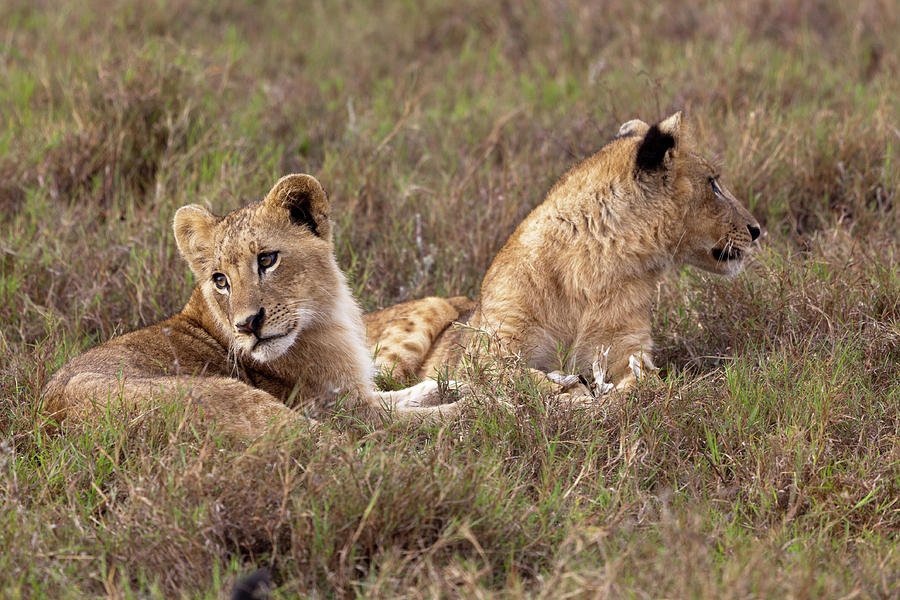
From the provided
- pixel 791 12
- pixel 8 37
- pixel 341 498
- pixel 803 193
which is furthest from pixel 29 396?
pixel 791 12

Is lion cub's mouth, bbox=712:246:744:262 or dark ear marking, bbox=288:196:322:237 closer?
dark ear marking, bbox=288:196:322:237

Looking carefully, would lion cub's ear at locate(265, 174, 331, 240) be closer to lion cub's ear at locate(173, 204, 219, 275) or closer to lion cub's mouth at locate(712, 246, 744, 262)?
lion cub's ear at locate(173, 204, 219, 275)

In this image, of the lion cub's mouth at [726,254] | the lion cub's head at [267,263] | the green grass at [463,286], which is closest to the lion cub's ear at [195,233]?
the lion cub's head at [267,263]

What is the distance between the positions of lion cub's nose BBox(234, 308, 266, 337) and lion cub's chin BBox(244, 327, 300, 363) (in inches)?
2.8

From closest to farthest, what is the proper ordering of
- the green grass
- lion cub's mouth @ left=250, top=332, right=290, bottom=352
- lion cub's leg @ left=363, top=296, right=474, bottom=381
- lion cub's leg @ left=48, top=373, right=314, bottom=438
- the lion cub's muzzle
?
1. the green grass
2. lion cub's leg @ left=48, top=373, right=314, bottom=438
3. lion cub's mouth @ left=250, top=332, right=290, bottom=352
4. the lion cub's muzzle
5. lion cub's leg @ left=363, top=296, right=474, bottom=381

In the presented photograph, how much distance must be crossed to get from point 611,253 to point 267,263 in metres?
1.56

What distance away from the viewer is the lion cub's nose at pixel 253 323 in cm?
442

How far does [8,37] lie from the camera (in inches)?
355

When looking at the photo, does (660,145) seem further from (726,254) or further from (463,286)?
(463,286)

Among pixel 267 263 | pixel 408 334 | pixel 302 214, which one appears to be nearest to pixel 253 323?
pixel 267 263

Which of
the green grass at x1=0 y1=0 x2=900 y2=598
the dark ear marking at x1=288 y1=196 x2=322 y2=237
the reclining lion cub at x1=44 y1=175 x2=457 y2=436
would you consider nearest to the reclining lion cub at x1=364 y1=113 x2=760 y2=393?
the green grass at x1=0 y1=0 x2=900 y2=598

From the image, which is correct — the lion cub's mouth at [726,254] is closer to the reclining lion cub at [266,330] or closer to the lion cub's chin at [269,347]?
the reclining lion cub at [266,330]

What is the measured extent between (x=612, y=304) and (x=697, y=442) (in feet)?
3.20

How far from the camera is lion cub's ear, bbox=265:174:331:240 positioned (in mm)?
4801
